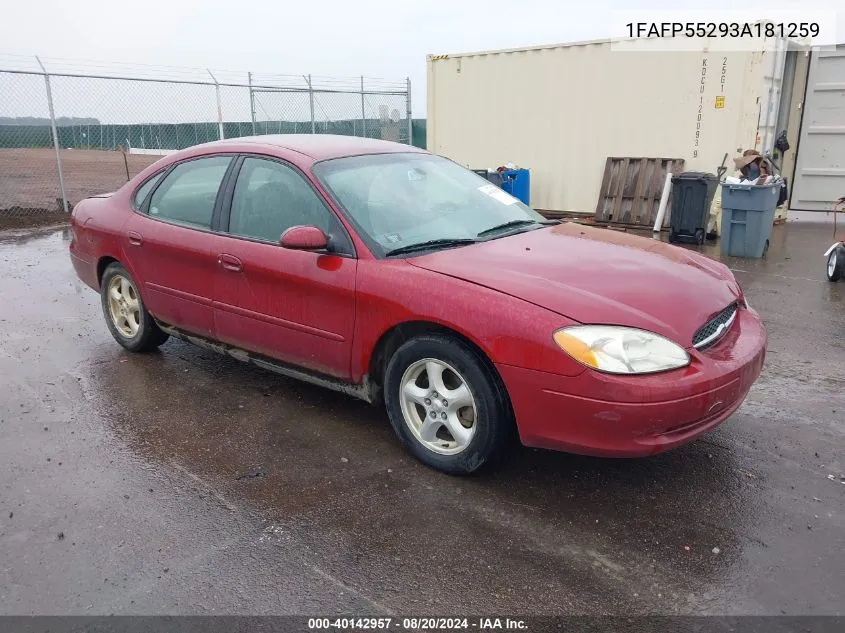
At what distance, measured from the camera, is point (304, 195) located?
3973 millimetres

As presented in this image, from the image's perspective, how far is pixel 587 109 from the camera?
11.6m

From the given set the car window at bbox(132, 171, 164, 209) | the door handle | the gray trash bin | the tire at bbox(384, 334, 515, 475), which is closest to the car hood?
the tire at bbox(384, 334, 515, 475)

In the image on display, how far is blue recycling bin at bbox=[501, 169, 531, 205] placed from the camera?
11.9m

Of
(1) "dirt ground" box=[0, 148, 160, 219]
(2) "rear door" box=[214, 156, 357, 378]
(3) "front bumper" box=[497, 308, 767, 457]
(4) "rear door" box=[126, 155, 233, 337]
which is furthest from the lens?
(1) "dirt ground" box=[0, 148, 160, 219]

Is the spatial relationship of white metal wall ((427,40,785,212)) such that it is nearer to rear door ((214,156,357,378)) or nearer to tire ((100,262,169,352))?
rear door ((214,156,357,378))

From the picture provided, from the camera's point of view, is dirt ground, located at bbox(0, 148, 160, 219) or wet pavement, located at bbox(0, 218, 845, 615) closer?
wet pavement, located at bbox(0, 218, 845, 615)

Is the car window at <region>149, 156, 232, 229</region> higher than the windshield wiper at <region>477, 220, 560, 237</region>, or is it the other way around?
the car window at <region>149, 156, 232, 229</region>

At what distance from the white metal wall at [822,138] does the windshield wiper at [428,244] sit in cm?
1057

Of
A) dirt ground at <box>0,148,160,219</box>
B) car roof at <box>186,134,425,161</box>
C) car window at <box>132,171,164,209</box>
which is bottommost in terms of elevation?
dirt ground at <box>0,148,160,219</box>

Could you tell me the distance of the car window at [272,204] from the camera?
154 inches

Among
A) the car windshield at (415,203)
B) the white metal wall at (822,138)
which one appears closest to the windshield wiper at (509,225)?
the car windshield at (415,203)

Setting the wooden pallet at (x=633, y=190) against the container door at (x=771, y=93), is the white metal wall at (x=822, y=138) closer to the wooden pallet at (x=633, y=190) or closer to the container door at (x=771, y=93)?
the container door at (x=771, y=93)

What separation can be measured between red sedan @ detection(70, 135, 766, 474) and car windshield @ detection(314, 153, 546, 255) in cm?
1

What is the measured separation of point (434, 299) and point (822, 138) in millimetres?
11234
